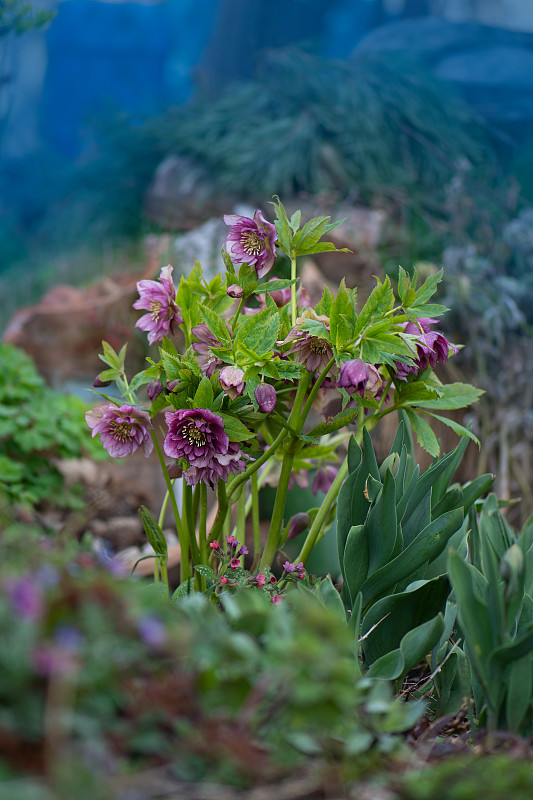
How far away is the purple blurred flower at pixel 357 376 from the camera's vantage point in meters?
0.68

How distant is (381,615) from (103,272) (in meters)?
3.48

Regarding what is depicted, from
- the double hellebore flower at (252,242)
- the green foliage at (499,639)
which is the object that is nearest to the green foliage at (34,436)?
the double hellebore flower at (252,242)

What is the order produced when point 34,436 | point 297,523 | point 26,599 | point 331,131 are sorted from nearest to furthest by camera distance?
point 26,599 → point 297,523 → point 34,436 → point 331,131

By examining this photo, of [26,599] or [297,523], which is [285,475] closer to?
[297,523]

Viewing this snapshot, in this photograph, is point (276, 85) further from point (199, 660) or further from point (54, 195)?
point (199, 660)

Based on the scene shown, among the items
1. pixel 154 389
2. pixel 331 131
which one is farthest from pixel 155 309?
pixel 331 131

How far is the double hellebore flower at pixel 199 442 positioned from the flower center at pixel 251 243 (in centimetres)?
20

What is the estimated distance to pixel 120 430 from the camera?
2.63 feet

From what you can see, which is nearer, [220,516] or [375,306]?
[375,306]

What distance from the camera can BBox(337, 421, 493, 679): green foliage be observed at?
75 centimetres

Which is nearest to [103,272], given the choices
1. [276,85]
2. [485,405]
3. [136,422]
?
[276,85]

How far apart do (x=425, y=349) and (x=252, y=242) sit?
9.1 inches

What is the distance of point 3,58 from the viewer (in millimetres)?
4340

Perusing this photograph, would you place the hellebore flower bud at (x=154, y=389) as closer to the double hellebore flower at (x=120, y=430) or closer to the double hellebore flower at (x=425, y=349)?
the double hellebore flower at (x=120, y=430)
